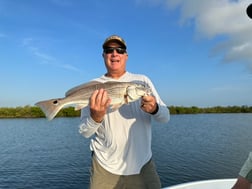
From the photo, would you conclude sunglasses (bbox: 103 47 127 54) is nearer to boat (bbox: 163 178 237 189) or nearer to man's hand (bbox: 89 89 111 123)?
man's hand (bbox: 89 89 111 123)

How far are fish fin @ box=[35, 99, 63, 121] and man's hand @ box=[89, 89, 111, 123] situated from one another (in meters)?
0.59

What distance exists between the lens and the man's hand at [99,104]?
269cm

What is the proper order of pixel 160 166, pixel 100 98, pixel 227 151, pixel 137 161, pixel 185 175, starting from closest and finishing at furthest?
1. pixel 100 98
2. pixel 137 161
3. pixel 185 175
4. pixel 160 166
5. pixel 227 151

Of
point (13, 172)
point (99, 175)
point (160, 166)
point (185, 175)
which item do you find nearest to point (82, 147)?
point (13, 172)

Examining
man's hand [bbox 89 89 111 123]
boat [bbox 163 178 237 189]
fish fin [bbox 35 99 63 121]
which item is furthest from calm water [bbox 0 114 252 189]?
man's hand [bbox 89 89 111 123]

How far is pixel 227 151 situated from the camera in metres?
18.2

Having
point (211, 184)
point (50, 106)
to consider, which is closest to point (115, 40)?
point (50, 106)

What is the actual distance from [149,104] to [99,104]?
1.56 ft

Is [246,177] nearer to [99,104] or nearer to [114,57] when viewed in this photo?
[99,104]

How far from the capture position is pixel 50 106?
3.16 m

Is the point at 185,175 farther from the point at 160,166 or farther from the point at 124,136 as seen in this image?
the point at 124,136

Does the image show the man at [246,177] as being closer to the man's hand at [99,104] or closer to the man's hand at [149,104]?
the man's hand at [149,104]

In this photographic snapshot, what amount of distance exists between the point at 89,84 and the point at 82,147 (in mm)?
18956

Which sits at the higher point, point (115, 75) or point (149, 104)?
point (115, 75)
